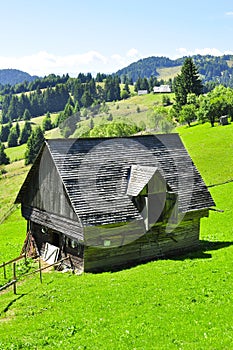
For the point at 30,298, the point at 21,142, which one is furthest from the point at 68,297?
the point at 21,142

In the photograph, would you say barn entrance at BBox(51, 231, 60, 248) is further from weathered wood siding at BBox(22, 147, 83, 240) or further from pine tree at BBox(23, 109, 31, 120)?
pine tree at BBox(23, 109, 31, 120)

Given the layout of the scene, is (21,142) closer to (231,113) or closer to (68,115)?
(68,115)

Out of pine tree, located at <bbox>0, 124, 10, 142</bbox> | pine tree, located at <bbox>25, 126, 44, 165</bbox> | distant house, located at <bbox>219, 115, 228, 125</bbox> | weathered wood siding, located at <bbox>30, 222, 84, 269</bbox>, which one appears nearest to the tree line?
distant house, located at <bbox>219, 115, 228, 125</bbox>

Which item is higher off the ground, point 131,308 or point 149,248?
point 131,308

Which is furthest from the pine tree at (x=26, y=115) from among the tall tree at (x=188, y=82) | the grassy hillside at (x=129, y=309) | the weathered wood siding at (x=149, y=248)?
the grassy hillside at (x=129, y=309)

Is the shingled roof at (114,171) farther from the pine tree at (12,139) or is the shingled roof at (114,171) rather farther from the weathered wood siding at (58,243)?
the pine tree at (12,139)

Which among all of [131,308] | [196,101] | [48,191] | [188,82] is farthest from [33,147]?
[131,308]

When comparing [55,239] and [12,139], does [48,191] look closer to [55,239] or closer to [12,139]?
[55,239]

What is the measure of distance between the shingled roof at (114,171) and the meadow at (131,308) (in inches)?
126

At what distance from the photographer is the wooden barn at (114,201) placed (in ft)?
70.5

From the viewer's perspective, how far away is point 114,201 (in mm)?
22203

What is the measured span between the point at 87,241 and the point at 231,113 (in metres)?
72.6

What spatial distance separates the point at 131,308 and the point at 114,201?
782cm

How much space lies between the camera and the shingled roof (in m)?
21.6
